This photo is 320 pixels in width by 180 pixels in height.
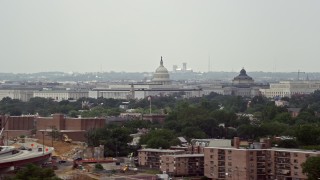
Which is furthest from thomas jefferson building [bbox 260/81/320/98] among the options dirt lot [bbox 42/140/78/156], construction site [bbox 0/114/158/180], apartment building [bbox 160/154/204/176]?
apartment building [bbox 160/154/204/176]

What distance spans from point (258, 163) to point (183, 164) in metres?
3.91

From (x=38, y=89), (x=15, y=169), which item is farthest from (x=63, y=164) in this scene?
(x=38, y=89)

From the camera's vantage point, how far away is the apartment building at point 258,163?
46.0 meters

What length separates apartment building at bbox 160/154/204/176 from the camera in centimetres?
4912

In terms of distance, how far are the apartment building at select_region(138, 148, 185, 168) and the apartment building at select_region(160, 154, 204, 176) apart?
1.50 metres

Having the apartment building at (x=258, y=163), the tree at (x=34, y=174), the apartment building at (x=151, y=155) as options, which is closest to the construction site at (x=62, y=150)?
the apartment building at (x=151, y=155)

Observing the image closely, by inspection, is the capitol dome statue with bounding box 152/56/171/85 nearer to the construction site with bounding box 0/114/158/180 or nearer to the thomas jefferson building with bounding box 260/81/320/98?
the thomas jefferson building with bounding box 260/81/320/98

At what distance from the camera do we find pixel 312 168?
1679 inches

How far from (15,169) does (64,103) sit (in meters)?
65.3

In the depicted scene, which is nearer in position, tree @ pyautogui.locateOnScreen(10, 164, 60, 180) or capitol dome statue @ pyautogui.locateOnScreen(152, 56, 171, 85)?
tree @ pyautogui.locateOnScreen(10, 164, 60, 180)

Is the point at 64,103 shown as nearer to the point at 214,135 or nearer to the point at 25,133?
the point at 25,133

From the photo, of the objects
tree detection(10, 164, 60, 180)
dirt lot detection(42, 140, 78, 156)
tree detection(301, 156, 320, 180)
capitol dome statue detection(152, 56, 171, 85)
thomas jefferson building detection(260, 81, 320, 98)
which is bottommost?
dirt lot detection(42, 140, 78, 156)

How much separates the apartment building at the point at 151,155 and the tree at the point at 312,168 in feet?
31.5

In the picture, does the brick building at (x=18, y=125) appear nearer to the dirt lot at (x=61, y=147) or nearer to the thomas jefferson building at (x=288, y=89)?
the dirt lot at (x=61, y=147)
